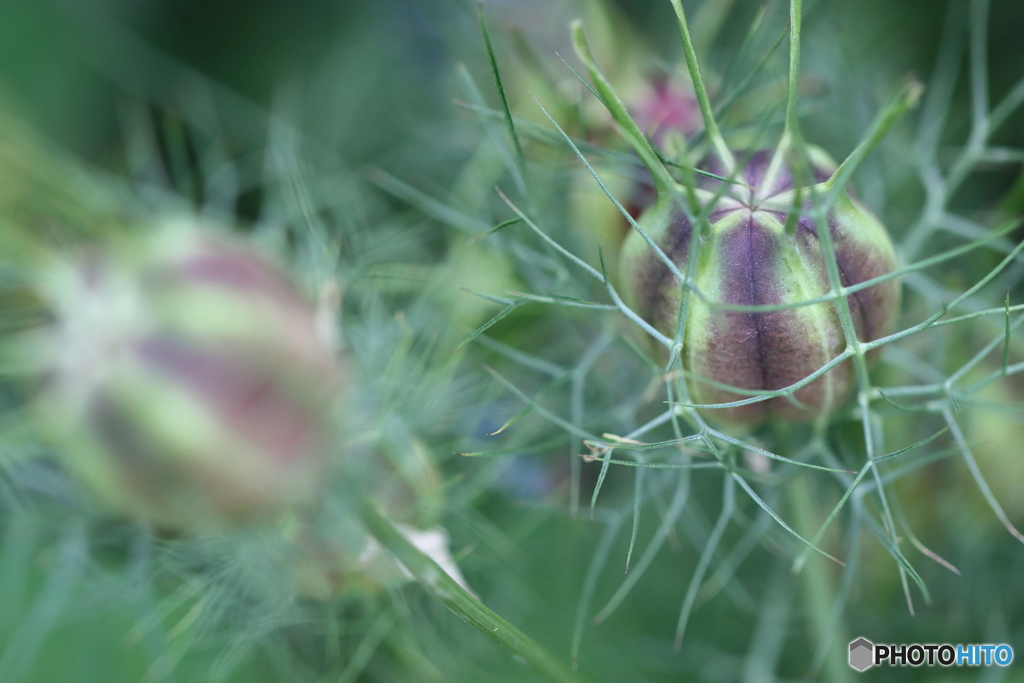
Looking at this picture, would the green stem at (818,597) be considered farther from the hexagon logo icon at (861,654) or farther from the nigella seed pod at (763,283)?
the nigella seed pod at (763,283)

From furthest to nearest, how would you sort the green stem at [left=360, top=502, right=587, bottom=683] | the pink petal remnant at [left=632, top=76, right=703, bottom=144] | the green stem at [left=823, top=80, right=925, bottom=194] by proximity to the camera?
the pink petal remnant at [left=632, top=76, right=703, bottom=144] → the green stem at [left=360, top=502, right=587, bottom=683] → the green stem at [left=823, top=80, right=925, bottom=194]

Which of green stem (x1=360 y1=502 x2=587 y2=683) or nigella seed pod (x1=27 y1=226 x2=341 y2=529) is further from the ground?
nigella seed pod (x1=27 y1=226 x2=341 y2=529)

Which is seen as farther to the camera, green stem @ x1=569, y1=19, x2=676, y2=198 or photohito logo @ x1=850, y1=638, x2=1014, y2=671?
photohito logo @ x1=850, y1=638, x2=1014, y2=671

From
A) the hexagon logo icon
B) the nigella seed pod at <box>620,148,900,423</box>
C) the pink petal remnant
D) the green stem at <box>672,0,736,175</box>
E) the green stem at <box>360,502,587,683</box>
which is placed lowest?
the green stem at <box>360,502,587,683</box>

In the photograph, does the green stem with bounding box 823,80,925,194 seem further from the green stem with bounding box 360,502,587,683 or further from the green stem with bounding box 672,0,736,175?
the green stem with bounding box 360,502,587,683

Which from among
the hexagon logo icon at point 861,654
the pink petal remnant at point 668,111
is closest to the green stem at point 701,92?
the pink petal remnant at point 668,111

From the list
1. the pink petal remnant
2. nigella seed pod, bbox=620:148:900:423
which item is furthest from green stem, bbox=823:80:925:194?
the pink petal remnant

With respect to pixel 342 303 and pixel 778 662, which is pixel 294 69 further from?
pixel 778 662
